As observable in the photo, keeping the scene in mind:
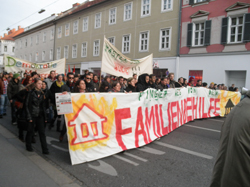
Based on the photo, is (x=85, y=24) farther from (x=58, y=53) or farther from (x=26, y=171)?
(x=26, y=171)

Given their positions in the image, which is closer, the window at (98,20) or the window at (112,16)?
the window at (112,16)

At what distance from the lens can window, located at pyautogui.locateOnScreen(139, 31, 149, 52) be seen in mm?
21364

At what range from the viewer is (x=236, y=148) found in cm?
151

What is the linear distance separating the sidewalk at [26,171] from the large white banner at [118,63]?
10.8 ft

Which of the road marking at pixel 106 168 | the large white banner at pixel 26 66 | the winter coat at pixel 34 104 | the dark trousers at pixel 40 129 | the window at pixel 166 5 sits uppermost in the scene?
the window at pixel 166 5

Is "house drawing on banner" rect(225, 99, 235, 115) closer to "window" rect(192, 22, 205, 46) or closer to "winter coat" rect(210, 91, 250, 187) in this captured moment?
"window" rect(192, 22, 205, 46)

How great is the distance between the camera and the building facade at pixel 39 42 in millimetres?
37094

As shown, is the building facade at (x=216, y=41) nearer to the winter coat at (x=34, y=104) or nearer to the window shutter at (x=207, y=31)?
the window shutter at (x=207, y=31)

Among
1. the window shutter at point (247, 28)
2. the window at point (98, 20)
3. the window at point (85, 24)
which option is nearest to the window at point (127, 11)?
the window at point (98, 20)

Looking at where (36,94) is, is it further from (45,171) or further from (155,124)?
(155,124)

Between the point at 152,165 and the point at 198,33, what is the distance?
16116mm

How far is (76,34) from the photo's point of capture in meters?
31.0

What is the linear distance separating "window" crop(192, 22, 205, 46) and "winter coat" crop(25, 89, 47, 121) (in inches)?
621

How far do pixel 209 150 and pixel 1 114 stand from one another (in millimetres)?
7987
